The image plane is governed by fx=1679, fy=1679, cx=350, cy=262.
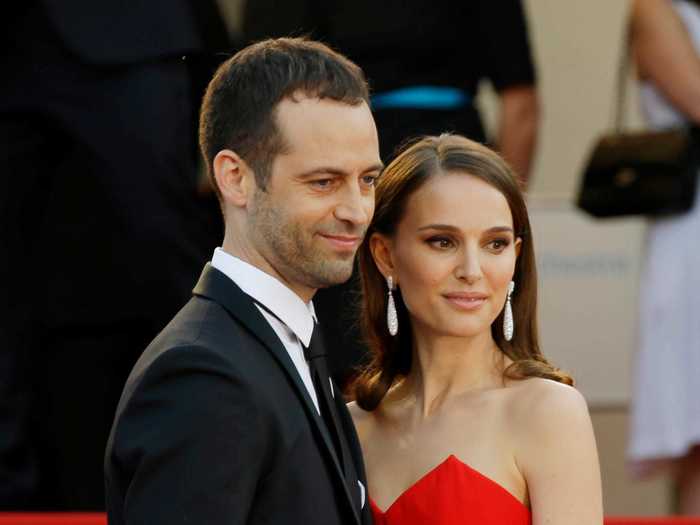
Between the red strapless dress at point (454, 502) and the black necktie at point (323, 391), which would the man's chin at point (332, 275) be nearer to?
the black necktie at point (323, 391)

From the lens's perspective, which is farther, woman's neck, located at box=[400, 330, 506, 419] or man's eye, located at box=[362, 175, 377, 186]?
woman's neck, located at box=[400, 330, 506, 419]

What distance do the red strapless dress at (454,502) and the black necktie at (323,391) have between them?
1.24ft

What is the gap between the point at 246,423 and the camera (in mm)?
2492

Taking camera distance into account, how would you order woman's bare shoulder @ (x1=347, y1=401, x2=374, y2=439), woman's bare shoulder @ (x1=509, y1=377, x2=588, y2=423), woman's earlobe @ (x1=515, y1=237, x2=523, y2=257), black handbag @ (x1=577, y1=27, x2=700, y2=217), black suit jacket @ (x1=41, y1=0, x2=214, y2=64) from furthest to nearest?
black handbag @ (x1=577, y1=27, x2=700, y2=217)
black suit jacket @ (x1=41, y1=0, x2=214, y2=64)
woman's bare shoulder @ (x1=347, y1=401, x2=374, y2=439)
woman's earlobe @ (x1=515, y1=237, x2=523, y2=257)
woman's bare shoulder @ (x1=509, y1=377, x2=588, y2=423)

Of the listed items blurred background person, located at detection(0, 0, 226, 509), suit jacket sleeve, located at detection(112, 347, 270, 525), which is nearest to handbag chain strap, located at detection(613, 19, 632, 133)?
blurred background person, located at detection(0, 0, 226, 509)

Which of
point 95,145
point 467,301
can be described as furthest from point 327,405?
point 95,145

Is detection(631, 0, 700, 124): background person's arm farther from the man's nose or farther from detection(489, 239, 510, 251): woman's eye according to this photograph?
the man's nose

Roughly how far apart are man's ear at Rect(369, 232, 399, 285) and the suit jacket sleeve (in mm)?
841

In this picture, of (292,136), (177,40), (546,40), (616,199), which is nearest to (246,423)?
(292,136)

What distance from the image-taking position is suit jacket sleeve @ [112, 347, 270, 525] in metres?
2.45

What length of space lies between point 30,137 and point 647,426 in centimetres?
199

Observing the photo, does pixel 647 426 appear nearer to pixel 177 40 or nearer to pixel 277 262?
pixel 177 40

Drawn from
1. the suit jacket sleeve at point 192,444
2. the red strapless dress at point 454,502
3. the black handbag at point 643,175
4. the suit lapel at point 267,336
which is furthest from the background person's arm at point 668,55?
the suit jacket sleeve at point 192,444

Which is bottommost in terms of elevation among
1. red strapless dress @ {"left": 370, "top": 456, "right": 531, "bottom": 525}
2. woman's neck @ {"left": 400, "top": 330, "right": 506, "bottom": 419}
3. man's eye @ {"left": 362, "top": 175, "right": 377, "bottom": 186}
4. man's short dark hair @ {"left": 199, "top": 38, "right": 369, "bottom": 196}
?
red strapless dress @ {"left": 370, "top": 456, "right": 531, "bottom": 525}
